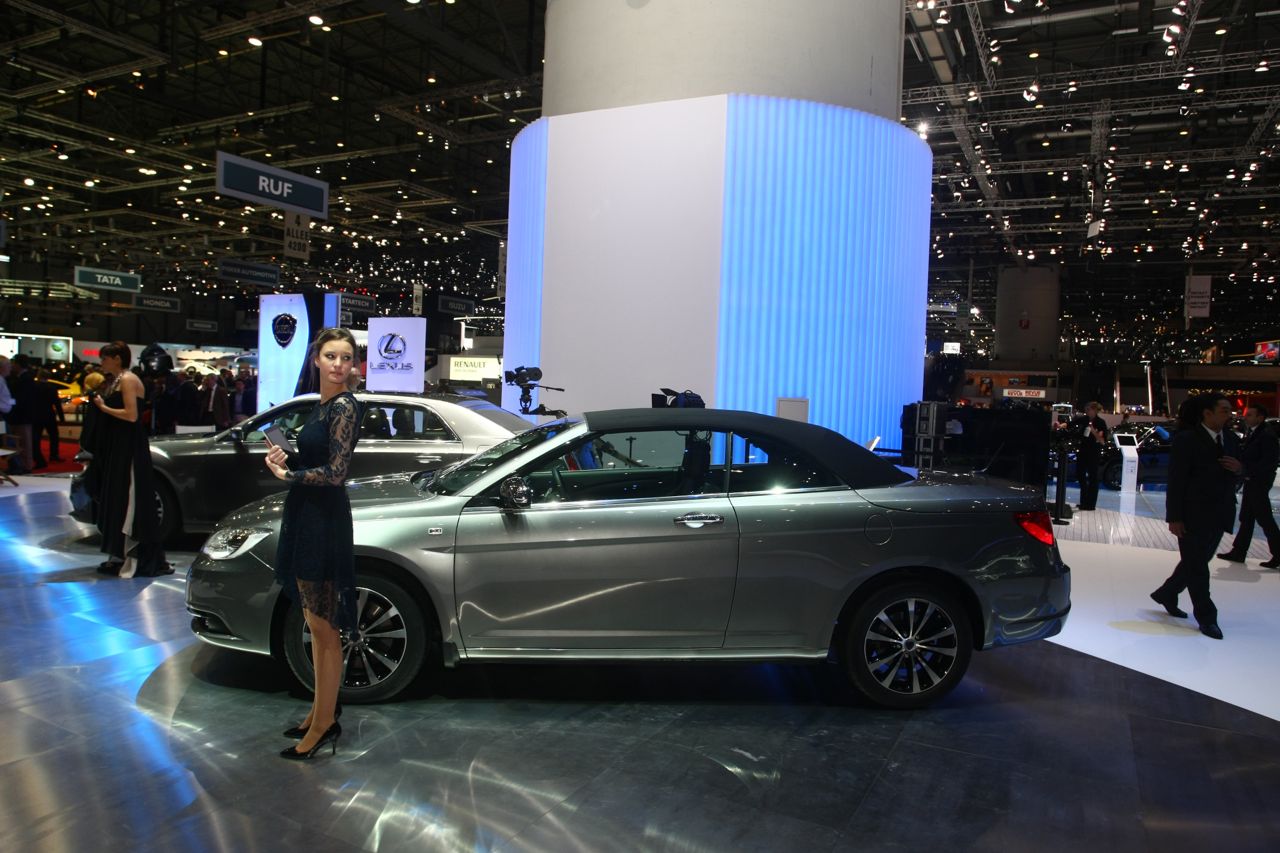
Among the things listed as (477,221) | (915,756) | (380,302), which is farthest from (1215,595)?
(380,302)

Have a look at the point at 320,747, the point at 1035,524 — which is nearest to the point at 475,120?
the point at 1035,524

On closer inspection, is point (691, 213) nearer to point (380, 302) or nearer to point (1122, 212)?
point (1122, 212)

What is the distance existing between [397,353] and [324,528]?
39.8 ft

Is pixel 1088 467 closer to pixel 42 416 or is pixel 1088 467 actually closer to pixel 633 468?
pixel 633 468

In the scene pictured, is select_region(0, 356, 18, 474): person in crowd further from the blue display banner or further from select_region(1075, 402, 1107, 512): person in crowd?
select_region(1075, 402, 1107, 512): person in crowd

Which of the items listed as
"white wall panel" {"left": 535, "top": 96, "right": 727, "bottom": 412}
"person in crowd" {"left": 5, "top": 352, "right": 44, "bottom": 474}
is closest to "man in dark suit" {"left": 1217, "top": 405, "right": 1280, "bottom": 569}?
"white wall panel" {"left": 535, "top": 96, "right": 727, "bottom": 412}

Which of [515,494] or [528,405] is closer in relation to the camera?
[515,494]

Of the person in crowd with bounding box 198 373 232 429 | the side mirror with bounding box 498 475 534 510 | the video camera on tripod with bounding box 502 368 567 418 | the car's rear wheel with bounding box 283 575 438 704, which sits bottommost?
the car's rear wheel with bounding box 283 575 438 704

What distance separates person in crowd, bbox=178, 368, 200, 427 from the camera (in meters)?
16.0

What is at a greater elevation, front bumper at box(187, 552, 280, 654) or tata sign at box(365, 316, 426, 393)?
tata sign at box(365, 316, 426, 393)

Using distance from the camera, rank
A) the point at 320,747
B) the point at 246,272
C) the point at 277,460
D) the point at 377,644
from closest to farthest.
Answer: the point at 277,460 < the point at 320,747 < the point at 377,644 < the point at 246,272

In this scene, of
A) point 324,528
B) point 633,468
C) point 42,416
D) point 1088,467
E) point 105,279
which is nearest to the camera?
point 324,528

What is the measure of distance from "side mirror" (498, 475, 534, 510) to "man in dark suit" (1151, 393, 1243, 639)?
4348 millimetres

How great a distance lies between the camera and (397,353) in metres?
14.9
